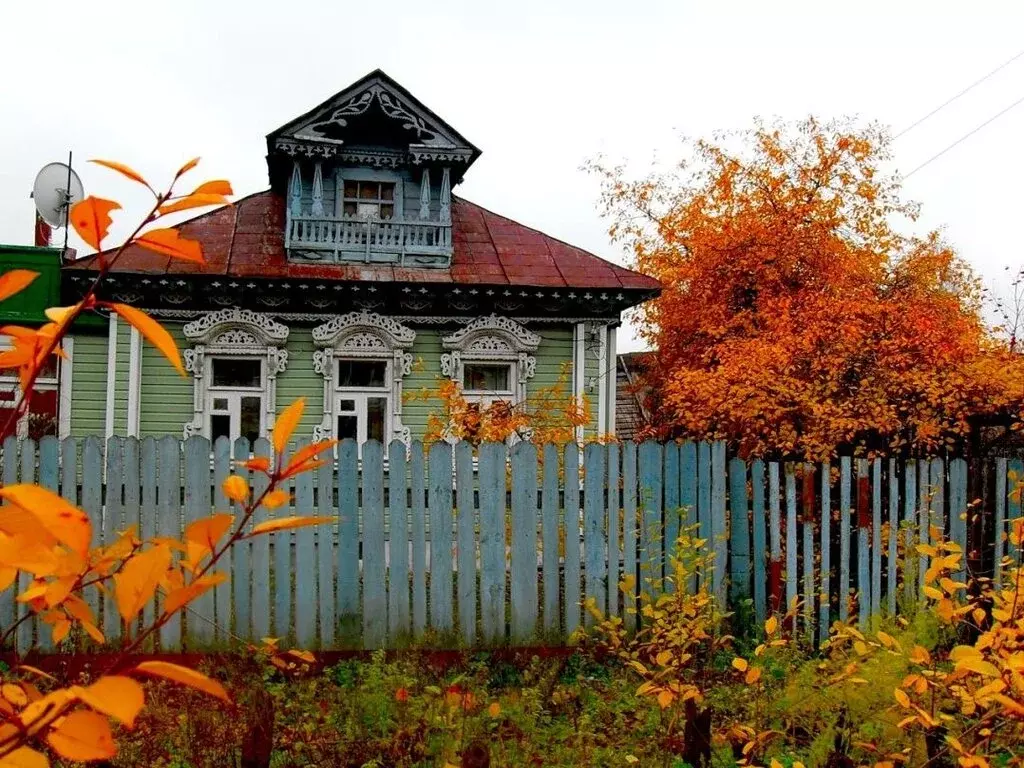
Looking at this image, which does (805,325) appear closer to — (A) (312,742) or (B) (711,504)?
(B) (711,504)

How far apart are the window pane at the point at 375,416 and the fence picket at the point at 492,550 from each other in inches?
264

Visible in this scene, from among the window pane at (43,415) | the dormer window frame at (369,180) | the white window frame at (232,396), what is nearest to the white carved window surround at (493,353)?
the dormer window frame at (369,180)

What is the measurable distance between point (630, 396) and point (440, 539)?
14.8 meters

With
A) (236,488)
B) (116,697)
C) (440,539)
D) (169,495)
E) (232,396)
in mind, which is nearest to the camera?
(116,697)

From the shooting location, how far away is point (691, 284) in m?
16.6

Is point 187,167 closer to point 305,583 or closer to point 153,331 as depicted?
point 153,331

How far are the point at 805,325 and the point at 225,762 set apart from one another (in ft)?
39.0

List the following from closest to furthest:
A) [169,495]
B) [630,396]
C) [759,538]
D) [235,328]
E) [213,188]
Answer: [213,188] < [169,495] < [759,538] < [235,328] < [630,396]

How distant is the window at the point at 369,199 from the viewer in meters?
12.7

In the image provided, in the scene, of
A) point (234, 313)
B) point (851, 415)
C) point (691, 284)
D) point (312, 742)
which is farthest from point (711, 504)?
point (691, 284)

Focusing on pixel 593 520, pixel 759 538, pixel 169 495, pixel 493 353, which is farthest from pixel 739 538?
A: pixel 493 353

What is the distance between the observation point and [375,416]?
12.3 metres

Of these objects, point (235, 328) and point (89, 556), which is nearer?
point (89, 556)

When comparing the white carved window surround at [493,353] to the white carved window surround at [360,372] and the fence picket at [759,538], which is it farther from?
the fence picket at [759,538]
